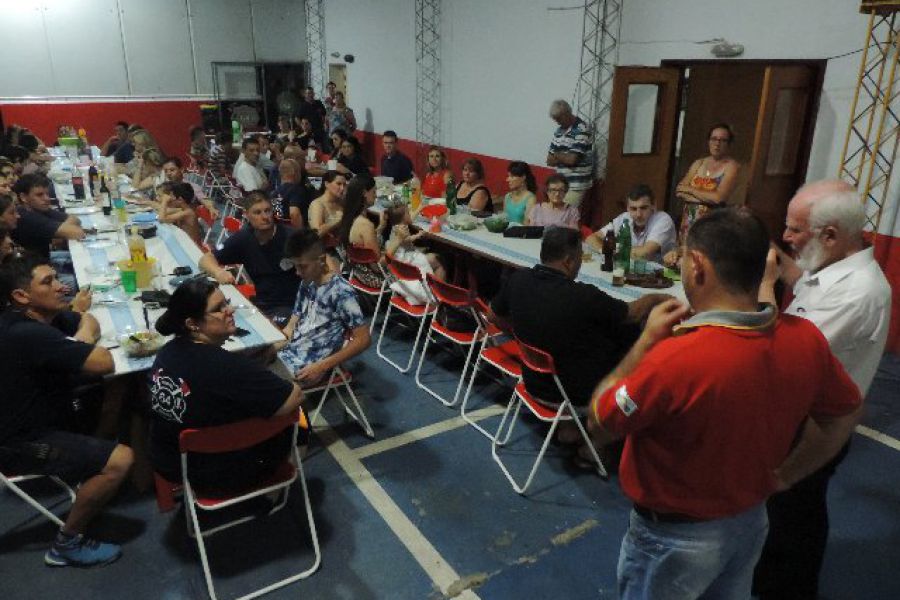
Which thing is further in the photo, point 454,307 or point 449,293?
point 454,307

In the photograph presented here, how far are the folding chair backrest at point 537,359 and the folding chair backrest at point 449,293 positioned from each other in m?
Answer: 0.85

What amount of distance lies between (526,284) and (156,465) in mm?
1899

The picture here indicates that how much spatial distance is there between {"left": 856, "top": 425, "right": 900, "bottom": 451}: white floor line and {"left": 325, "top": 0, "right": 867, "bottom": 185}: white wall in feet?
7.41

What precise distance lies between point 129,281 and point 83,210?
2.93 meters

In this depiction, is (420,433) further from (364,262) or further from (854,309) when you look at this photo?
(854,309)

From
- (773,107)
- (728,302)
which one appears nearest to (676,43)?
(773,107)

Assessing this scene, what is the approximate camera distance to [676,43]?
20.7ft

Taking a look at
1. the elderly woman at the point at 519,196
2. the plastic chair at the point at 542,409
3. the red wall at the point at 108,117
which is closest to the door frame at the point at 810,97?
the elderly woman at the point at 519,196

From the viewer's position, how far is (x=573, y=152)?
687cm

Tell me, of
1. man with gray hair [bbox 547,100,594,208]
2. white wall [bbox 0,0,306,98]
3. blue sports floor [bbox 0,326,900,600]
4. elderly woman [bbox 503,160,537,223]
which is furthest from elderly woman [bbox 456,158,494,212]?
white wall [bbox 0,0,306,98]

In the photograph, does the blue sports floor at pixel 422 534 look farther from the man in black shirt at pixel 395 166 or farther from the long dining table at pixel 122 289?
the man in black shirt at pixel 395 166

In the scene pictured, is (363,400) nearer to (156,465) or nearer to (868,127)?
(156,465)

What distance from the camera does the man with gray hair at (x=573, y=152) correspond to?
22.5 feet

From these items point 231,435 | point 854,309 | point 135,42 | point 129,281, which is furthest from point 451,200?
point 135,42
